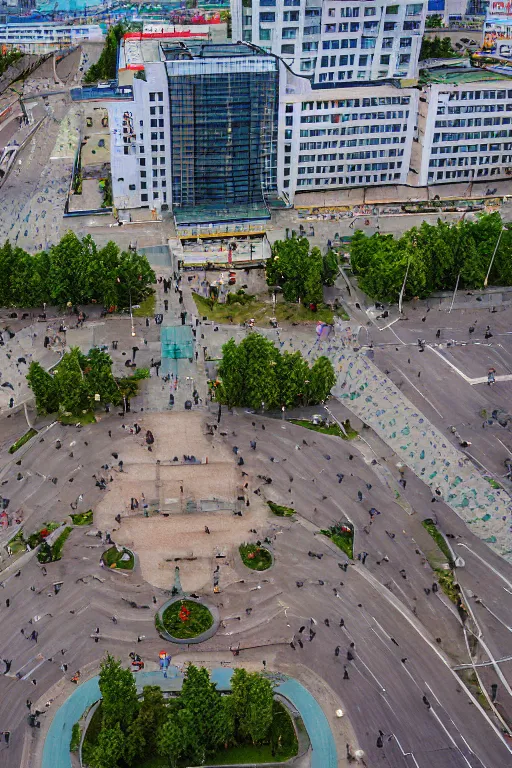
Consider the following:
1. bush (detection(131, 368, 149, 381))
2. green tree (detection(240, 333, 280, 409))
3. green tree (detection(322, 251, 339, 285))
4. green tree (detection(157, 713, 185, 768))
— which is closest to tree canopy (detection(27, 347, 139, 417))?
bush (detection(131, 368, 149, 381))

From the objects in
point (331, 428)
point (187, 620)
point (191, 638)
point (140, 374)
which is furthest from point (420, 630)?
point (140, 374)

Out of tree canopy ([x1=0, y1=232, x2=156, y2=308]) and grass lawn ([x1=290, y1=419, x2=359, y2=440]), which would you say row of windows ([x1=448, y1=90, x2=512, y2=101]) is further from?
grass lawn ([x1=290, y1=419, x2=359, y2=440])

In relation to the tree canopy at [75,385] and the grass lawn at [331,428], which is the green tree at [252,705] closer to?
the grass lawn at [331,428]

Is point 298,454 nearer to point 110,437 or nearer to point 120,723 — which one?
point 110,437

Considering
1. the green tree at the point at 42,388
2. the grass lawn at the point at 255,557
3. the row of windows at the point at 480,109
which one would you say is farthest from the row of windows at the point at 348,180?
the grass lawn at the point at 255,557

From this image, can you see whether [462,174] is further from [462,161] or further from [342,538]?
[342,538]

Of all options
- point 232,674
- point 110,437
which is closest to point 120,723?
point 232,674
